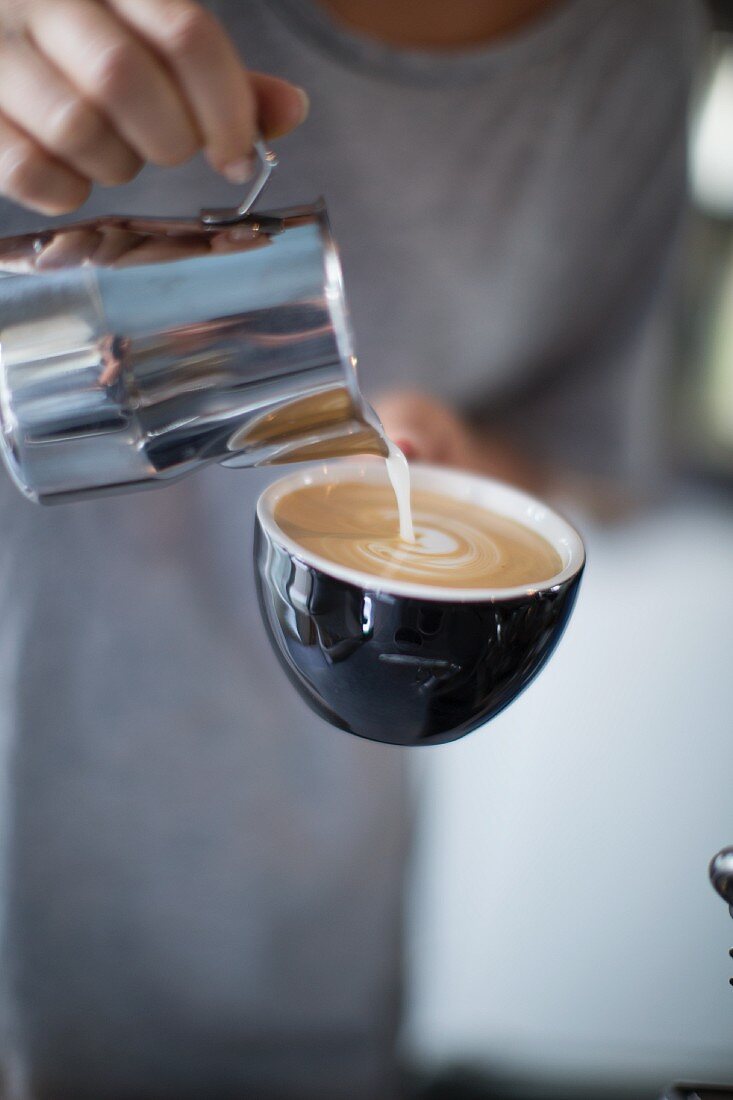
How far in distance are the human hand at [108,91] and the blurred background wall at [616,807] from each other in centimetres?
66

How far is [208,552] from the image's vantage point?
88 centimetres

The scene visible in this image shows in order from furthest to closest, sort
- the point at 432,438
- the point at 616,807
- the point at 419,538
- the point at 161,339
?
the point at 616,807 < the point at 432,438 < the point at 419,538 < the point at 161,339

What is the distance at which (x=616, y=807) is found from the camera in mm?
2100

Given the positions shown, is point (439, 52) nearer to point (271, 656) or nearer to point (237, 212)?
point (237, 212)

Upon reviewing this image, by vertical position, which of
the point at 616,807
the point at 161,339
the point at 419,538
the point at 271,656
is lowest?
the point at 616,807

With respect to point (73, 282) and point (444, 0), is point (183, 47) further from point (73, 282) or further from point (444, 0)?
point (444, 0)

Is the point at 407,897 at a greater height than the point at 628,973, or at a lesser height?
greater

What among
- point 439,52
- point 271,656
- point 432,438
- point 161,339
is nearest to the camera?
point 161,339

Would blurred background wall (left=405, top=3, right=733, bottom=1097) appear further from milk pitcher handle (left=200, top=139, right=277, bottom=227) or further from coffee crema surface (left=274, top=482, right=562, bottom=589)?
milk pitcher handle (left=200, top=139, right=277, bottom=227)

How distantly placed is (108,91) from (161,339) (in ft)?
0.38

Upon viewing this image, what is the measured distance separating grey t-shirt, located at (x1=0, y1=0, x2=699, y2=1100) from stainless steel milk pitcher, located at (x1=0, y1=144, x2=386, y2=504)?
1.20 feet

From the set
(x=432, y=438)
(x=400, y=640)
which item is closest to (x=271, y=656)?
(x=432, y=438)

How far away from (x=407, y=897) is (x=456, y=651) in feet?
2.16

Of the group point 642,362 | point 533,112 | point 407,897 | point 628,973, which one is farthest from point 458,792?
point 533,112
